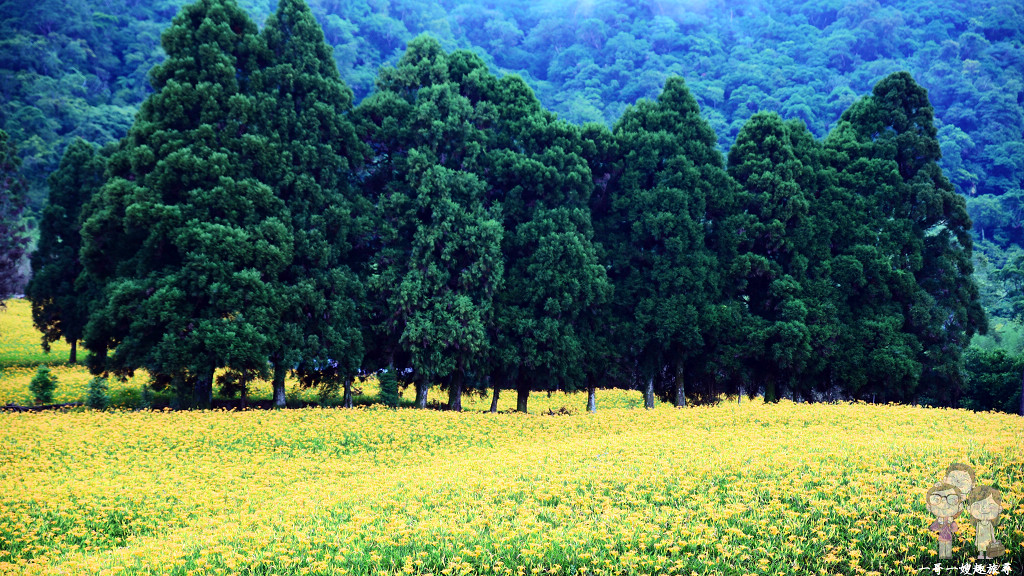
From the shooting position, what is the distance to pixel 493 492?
1153cm

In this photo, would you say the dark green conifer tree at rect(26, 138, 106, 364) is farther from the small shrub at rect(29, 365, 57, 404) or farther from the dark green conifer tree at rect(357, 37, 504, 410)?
the dark green conifer tree at rect(357, 37, 504, 410)

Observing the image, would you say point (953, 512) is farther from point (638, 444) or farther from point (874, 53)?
point (874, 53)

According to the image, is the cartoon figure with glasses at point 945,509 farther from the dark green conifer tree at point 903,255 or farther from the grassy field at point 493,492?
the dark green conifer tree at point 903,255

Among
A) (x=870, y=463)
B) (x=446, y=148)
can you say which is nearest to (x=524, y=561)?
(x=870, y=463)

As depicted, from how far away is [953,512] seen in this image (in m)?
7.59

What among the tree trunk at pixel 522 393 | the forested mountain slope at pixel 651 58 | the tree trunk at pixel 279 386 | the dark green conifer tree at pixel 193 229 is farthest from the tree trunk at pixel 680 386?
the forested mountain slope at pixel 651 58

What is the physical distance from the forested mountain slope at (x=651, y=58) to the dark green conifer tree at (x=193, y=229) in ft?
154

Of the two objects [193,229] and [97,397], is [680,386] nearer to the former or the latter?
[193,229]

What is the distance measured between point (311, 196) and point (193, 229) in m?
4.15

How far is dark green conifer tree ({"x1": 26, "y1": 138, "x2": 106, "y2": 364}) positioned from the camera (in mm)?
32375

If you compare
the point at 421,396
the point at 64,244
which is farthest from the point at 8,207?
the point at 421,396

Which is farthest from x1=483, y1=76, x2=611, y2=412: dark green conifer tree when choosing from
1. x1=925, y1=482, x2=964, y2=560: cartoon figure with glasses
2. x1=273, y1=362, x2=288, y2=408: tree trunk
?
x1=925, y1=482, x2=964, y2=560: cartoon figure with glasses

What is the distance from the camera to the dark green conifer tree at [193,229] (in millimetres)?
21500

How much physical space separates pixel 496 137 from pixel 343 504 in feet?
58.1
